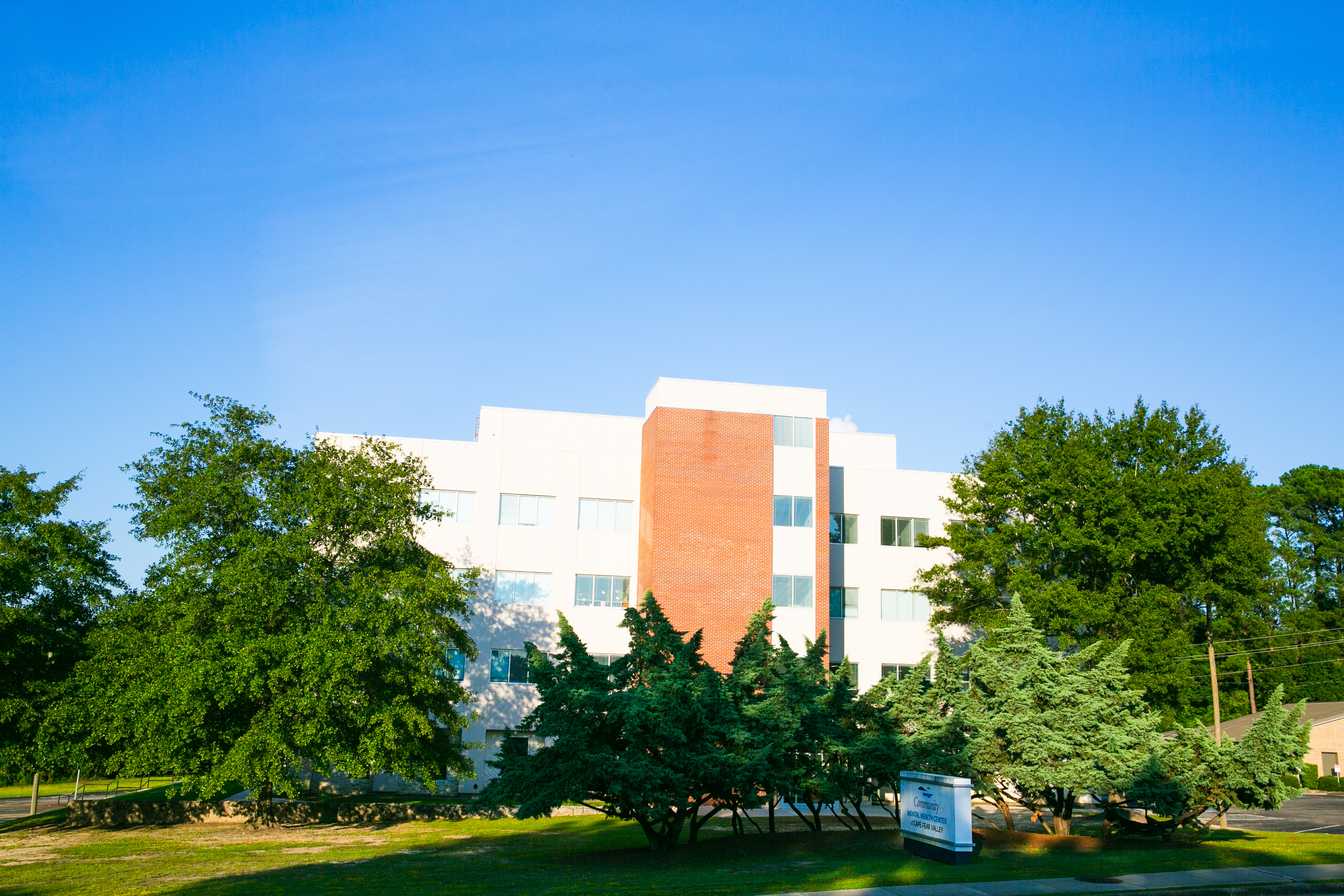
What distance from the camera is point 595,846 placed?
23.7m

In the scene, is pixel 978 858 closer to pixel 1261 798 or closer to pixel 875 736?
pixel 875 736

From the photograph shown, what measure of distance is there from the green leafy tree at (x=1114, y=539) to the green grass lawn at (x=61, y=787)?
4485 cm

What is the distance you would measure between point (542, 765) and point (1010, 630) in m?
11.3

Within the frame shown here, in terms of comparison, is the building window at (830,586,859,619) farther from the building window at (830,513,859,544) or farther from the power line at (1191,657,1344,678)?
the power line at (1191,657,1344,678)

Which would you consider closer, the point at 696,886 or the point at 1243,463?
the point at 696,886

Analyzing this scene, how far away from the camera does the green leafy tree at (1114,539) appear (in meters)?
38.2

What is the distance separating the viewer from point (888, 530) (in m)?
48.2

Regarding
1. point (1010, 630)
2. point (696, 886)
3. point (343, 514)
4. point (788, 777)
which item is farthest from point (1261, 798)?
point (343, 514)

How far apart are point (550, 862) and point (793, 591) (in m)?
24.0

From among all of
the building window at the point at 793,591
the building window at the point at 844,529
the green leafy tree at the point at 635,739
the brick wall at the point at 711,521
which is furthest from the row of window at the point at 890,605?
the green leafy tree at the point at 635,739

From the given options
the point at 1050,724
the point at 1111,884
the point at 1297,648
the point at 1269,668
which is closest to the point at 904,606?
the point at 1050,724

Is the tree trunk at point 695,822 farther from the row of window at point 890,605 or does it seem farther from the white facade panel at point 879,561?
the row of window at point 890,605

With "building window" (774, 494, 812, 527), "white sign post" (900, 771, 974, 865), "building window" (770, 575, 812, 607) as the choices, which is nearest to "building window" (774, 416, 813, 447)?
"building window" (774, 494, 812, 527)

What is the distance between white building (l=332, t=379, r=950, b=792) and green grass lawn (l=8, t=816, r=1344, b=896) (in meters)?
15.6
